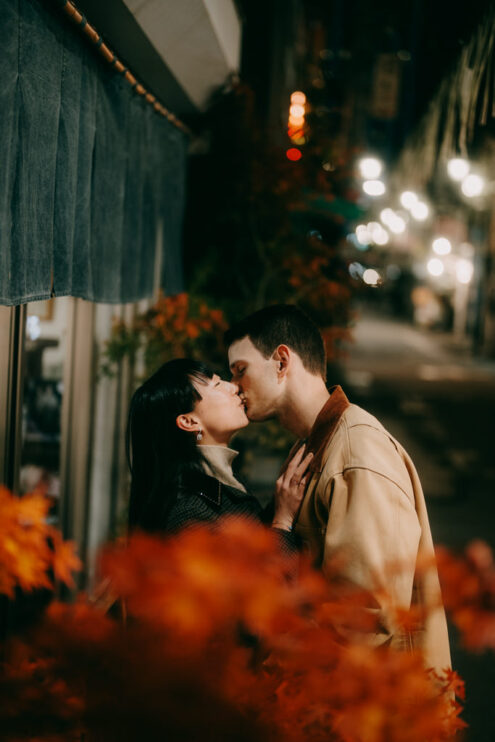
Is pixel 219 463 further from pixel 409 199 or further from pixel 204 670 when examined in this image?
pixel 409 199

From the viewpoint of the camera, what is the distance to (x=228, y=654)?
150cm

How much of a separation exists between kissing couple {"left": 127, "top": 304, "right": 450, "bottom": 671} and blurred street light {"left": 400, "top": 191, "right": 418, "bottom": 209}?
8.80 m

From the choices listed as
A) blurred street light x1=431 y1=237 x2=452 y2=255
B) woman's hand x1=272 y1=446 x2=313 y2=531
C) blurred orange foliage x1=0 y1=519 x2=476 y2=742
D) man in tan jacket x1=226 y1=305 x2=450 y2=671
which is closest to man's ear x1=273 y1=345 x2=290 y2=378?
man in tan jacket x1=226 y1=305 x2=450 y2=671

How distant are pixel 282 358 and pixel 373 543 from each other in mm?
981

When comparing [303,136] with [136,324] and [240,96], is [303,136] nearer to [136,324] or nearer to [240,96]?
[240,96]


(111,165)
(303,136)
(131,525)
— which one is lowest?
(131,525)

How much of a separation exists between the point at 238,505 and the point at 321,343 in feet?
2.78

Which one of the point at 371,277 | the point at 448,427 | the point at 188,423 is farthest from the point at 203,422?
the point at 448,427

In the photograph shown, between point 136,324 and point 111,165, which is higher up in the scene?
point 111,165

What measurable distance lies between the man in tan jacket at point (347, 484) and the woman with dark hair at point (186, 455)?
0.35ft

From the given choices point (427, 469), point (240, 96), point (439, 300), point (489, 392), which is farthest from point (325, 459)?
point (439, 300)

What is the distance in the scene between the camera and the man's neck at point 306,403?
9.19ft

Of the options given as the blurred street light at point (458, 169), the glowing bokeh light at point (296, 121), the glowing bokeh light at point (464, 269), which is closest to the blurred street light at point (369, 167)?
the blurred street light at point (458, 169)

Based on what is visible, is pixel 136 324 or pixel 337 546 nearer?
pixel 337 546
